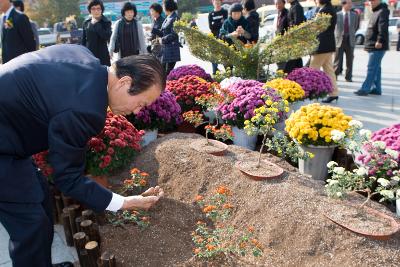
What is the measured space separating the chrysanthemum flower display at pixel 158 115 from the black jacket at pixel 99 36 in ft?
7.95

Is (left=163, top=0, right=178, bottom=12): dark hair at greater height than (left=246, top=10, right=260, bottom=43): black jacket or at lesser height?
greater

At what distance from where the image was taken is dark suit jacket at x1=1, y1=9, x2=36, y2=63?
19.7 ft

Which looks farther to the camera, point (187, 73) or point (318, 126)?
point (187, 73)

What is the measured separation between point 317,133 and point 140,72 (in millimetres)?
2178

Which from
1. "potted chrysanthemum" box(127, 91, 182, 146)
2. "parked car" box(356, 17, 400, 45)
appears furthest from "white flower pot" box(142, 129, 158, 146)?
"parked car" box(356, 17, 400, 45)

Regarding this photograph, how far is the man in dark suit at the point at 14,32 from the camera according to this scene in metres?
5.98

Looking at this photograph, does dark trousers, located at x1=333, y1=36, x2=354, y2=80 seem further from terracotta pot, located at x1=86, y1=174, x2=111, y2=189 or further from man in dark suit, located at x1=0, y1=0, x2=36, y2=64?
terracotta pot, located at x1=86, y1=174, x2=111, y2=189

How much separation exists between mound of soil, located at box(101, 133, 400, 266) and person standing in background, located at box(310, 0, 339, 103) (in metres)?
4.07

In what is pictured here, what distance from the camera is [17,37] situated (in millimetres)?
6105

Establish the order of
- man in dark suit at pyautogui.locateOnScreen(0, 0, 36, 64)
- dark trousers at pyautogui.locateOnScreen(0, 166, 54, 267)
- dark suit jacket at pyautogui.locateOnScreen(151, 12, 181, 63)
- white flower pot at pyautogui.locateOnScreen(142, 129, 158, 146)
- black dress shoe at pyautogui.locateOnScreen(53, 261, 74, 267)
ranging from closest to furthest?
dark trousers at pyautogui.locateOnScreen(0, 166, 54, 267), black dress shoe at pyautogui.locateOnScreen(53, 261, 74, 267), white flower pot at pyautogui.locateOnScreen(142, 129, 158, 146), man in dark suit at pyautogui.locateOnScreen(0, 0, 36, 64), dark suit jacket at pyautogui.locateOnScreen(151, 12, 181, 63)

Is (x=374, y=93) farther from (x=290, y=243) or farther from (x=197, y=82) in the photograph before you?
(x=290, y=243)

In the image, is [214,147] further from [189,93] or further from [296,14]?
[296,14]

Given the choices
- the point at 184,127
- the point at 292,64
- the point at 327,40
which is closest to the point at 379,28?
the point at 327,40

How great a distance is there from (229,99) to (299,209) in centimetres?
206
